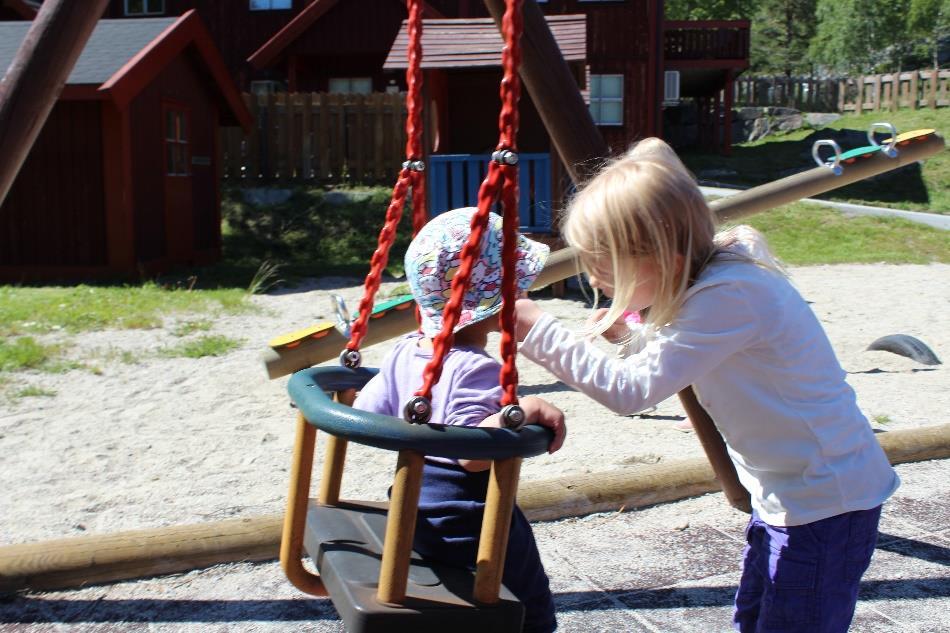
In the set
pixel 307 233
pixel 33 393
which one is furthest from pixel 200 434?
pixel 307 233

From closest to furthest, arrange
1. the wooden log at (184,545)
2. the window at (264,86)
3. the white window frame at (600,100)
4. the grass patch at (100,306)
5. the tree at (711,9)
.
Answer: the wooden log at (184,545)
the grass patch at (100,306)
the white window frame at (600,100)
the window at (264,86)
the tree at (711,9)

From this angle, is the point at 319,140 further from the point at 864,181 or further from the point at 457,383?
the point at 457,383

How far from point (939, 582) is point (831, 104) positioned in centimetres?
2863

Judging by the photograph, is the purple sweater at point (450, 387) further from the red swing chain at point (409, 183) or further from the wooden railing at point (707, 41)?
the wooden railing at point (707, 41)

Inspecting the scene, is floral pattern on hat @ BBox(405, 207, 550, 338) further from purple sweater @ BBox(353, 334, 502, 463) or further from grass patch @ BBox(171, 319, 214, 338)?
grass patch @ BBox(171, 319, 214, 338)

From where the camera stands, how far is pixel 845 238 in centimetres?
1380

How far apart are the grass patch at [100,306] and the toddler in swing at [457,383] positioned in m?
6.35

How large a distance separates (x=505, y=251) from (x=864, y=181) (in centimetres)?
2083

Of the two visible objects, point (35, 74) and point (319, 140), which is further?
point (319, 140)

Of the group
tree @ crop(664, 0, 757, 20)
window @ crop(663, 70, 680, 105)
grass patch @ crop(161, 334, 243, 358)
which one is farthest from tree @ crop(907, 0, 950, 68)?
grass patch @ crop(161, 334, 243, 358)

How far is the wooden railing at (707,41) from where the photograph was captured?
23.7 metres

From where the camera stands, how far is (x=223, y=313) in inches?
342

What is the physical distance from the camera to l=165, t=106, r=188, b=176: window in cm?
1239

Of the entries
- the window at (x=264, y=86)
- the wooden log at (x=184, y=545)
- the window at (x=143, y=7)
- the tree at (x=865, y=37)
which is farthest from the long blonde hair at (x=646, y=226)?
the tree at (x=865, y=37)
